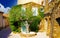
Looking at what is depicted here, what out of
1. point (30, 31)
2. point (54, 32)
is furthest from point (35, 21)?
point (54, 32)

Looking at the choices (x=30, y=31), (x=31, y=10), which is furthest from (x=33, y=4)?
(x=30, y=31)

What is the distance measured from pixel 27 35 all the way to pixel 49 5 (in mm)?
603

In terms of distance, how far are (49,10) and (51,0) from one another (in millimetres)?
164

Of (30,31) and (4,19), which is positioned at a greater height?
(4,19)

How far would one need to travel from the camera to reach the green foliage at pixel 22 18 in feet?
8.95

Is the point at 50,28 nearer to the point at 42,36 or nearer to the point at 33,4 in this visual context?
the point at 42,36

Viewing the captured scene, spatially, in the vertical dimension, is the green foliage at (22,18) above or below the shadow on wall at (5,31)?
above

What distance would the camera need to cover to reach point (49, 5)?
2730mm

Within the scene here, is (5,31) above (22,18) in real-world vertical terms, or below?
below

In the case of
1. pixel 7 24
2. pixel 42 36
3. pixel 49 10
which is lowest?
pixel 42 36

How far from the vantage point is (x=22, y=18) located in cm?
274

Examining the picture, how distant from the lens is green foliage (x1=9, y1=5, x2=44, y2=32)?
2.73m

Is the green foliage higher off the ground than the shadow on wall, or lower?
higher

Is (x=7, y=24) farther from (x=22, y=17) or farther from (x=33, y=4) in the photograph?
(x=33, y=4)
